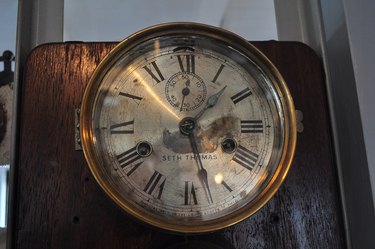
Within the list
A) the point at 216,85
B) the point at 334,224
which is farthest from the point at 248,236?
the point at 216,85

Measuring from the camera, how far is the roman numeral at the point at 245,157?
873 mm

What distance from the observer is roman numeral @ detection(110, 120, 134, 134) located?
866mm

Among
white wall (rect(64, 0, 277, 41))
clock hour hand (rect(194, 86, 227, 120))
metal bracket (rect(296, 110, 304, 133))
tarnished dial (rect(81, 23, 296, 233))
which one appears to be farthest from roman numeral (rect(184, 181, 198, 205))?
white wall (rect(64, 0, 277, 41))

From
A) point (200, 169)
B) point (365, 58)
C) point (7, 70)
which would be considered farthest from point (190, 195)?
point (7, 70)

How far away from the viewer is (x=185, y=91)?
906mm

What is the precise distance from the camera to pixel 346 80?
0.97 meters

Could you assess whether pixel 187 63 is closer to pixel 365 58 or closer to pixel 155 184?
pixel 155 184

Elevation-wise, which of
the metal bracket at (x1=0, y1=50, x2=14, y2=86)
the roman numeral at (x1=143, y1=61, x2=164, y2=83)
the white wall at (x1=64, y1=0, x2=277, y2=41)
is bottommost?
the roman numeral at (x1=143, y1=61, x2=164, y2=83)

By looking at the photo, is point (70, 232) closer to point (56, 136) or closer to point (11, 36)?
point (56, 136)

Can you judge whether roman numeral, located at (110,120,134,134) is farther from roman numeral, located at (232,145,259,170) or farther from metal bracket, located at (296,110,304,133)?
metal bracket, located at (296,110,304,133)

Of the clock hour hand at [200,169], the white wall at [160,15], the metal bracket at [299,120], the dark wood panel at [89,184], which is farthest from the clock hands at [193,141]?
the white wall at [160,15]

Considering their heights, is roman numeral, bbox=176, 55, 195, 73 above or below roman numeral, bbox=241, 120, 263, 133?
above

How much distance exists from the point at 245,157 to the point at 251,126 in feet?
0.20

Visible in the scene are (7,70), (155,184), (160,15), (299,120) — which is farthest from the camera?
(160,15)
